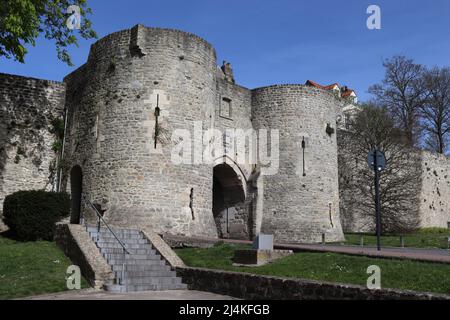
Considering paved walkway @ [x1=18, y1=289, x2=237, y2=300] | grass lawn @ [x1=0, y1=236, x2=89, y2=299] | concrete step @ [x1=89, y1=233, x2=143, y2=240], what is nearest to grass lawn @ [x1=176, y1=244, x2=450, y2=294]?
paved walkway @ [x1=18, y1=289, x2=237, y2=300]

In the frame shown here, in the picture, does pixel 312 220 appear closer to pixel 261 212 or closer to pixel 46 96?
pixel 261 212

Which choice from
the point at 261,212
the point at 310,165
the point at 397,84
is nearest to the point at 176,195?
the point at 261,212

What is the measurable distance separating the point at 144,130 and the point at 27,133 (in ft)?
19.4

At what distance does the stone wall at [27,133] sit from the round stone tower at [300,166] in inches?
382

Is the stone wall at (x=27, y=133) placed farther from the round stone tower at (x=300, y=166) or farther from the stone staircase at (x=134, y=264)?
the round stone tower at (x=300, y=166)

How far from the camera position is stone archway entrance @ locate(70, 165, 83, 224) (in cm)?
2080

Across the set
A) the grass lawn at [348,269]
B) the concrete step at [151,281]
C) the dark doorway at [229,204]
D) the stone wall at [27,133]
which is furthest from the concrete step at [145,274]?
the dark doorway at [229,204]

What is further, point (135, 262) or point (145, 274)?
point (135, 262)

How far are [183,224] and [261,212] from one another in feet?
20.5

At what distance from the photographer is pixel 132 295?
34.9 ft

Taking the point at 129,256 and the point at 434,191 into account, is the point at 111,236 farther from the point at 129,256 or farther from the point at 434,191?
the point at 434,191

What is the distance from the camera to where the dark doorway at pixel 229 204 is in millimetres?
23719

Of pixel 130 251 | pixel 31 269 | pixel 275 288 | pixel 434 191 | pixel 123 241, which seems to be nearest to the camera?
pixel 275 288

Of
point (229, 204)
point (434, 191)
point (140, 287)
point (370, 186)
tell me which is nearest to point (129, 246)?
point (140, 287)
